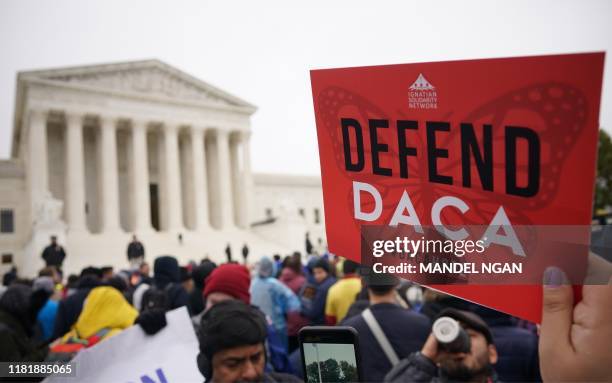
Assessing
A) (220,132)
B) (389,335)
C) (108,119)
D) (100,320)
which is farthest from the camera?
(220,132)

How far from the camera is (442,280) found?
62.6 inches

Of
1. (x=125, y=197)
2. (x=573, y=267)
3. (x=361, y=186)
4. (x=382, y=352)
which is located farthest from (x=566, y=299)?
(x=125, y=197)

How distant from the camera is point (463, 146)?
1.50 m

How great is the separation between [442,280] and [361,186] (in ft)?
1.23

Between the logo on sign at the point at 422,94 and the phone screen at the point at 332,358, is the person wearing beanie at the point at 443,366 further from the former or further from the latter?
the logo on sign at the point at 422,94

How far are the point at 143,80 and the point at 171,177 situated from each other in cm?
763

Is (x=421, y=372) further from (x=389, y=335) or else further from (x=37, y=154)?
(x=37, y=154)

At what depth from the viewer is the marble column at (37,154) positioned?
35.1 metres

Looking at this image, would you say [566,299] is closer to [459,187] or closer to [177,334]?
[459,187]

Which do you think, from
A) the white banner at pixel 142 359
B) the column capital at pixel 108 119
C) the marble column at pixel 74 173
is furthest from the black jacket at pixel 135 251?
the white banner at pixel 142 359

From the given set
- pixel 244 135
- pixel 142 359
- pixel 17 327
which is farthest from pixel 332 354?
pixel 244 135

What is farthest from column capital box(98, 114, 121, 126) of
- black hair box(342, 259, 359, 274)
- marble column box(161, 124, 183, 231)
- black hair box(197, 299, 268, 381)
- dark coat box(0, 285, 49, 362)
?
black hair box(197, 299, 268, 381)

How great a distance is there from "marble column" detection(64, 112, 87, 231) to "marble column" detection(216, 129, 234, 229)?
10.8m

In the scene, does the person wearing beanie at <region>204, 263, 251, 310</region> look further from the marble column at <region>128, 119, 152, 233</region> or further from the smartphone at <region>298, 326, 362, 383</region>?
the marble column at <region>128, 119, 152, 233</region>
